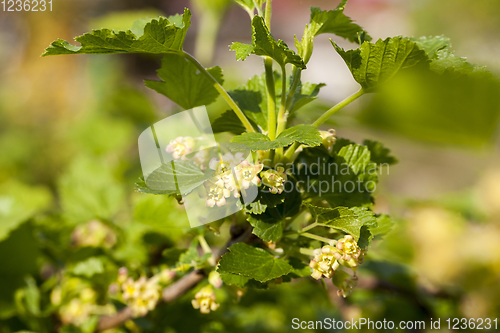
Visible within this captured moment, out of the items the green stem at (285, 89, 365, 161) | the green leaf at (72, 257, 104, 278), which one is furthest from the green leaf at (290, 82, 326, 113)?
the green leaf at (72, 257, 104, 278)

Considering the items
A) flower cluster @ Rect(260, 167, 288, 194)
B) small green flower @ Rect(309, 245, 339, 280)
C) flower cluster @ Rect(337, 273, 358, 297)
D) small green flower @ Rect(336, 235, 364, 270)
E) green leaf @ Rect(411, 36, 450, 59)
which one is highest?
green leaf @ Rect(411, 36, 450, 59)

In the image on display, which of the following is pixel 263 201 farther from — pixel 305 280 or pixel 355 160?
pixel 305 280

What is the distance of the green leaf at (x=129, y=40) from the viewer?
23 centimetres

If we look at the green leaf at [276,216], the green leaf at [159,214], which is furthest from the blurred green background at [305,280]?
the green leaf at [276,216]

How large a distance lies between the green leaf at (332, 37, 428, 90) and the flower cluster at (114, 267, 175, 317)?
242 mm

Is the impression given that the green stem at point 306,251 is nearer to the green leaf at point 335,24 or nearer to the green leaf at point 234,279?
the green leaf at point 234,279

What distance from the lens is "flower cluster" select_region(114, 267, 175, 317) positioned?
33 cm

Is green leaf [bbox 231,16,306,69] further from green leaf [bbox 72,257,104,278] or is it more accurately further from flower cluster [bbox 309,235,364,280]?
green leaf [bbox 72,257,104,278]

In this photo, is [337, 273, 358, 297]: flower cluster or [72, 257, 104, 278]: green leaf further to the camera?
[72, 257, 104, 278]: green leaf

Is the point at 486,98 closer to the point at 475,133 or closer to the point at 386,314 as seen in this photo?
the point at 475,133

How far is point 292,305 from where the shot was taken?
0.60m

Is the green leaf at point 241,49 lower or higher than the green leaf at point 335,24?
lower

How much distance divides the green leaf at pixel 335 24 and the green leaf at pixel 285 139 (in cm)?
8

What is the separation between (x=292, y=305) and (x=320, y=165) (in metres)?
0.39
